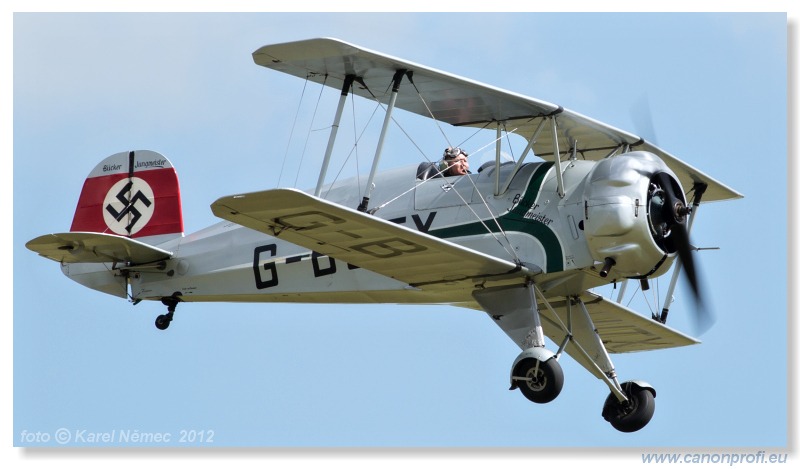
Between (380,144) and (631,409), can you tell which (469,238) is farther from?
(631,409)

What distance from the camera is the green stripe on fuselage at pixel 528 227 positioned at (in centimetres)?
1313

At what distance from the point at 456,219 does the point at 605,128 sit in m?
1.79

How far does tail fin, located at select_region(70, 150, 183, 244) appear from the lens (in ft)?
52.4

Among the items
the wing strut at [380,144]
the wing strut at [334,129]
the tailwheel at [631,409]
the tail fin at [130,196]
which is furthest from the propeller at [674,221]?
the tail fin at [130,196]

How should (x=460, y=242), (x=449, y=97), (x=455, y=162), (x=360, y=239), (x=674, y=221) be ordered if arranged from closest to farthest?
(x=360, y=239) < (x=674, y=221) < (x=460, y=242) < (x=449, y=97) < (x=455, y=162)

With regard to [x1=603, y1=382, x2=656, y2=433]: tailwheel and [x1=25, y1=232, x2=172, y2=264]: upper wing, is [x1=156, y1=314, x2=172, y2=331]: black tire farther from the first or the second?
[x1=603, y1=382, x2=656, y2=433]: tailwheel

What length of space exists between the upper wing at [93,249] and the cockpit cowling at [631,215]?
15.6 feet

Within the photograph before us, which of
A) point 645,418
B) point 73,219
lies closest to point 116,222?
point 73,219

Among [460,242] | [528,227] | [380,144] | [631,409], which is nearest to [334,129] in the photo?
[380,144]

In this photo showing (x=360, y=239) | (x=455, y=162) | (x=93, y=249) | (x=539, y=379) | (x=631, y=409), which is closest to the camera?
(x=360, y=239)

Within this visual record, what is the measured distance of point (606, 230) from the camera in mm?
12820

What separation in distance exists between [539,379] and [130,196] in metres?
5.54

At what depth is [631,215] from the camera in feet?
42.1

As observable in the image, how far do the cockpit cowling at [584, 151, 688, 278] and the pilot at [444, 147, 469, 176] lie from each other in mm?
1362
